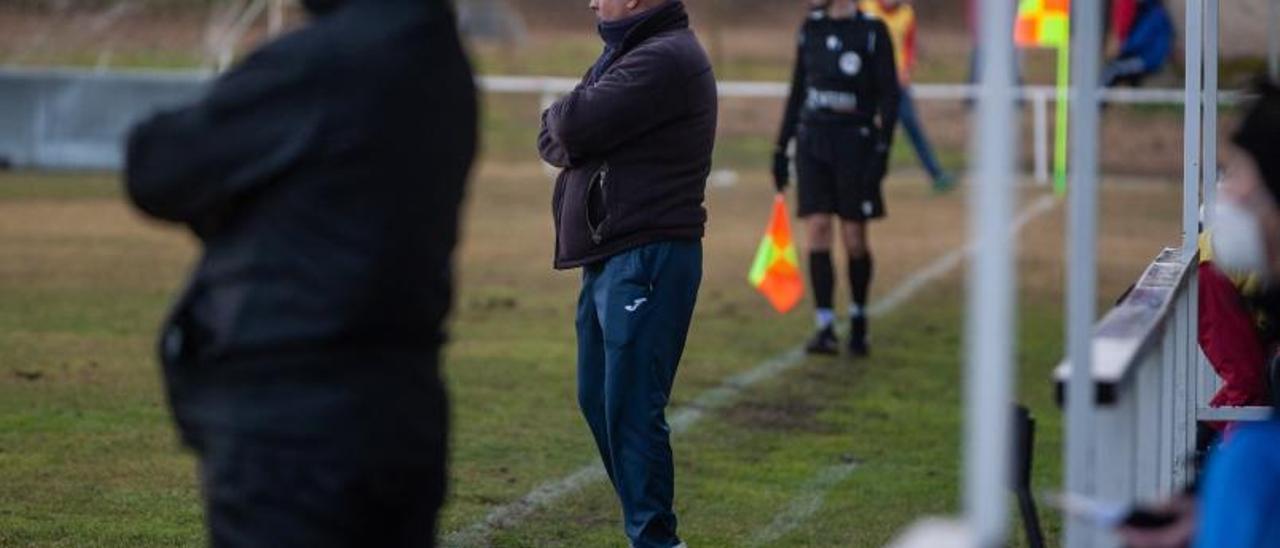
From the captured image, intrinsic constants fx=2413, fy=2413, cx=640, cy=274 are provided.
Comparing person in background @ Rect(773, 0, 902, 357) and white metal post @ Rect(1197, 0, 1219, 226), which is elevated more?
white metal post @ Rect(1197, 0, 1219, 226)

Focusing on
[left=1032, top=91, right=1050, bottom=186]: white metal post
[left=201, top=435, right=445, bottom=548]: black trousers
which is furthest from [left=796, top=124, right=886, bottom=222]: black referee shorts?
[left=1032, top=91, right=1050, bottom=186]: white metal post

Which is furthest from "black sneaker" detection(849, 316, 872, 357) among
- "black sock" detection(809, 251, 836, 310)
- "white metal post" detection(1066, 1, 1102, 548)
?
"white metal post" detection(1066, 1, 1102, 548)

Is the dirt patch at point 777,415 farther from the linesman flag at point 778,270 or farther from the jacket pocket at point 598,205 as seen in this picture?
the jacket pocket at point 598,205

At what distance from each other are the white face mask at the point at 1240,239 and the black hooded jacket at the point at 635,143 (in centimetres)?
309

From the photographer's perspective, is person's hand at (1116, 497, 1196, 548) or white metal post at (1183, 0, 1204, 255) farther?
white metal post at (1183, 0, 1204, 255)

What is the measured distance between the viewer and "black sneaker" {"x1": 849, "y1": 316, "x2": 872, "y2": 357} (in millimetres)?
13766

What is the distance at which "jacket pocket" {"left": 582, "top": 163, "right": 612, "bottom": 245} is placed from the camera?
7.57 metres

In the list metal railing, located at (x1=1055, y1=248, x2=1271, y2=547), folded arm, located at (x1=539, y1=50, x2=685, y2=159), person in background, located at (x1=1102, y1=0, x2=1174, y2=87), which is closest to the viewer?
metal railing, located at (x1=1055, y1=248, x2=1271, y2=547)

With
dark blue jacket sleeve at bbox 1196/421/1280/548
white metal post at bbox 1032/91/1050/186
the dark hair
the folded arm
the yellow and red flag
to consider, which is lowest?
white metal post at bbox 1032/91/1050/186

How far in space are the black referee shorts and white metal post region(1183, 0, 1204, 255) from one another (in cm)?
575

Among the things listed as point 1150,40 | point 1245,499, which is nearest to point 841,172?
point 1245,499

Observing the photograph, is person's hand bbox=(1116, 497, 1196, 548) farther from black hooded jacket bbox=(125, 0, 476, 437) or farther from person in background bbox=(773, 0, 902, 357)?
person in background bbox=(773, 0, 902, 357)

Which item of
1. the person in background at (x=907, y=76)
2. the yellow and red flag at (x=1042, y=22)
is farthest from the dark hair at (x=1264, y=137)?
the person in background at (x=907, y=76)

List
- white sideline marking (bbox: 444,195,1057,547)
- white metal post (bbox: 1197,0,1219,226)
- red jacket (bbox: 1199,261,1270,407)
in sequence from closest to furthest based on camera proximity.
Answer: red jacket (bbox: 1199,261,1270,407), white metal post (bbox: 1197,0,1219,226), white sideline marking (bbox: 444,195,1057,547)
